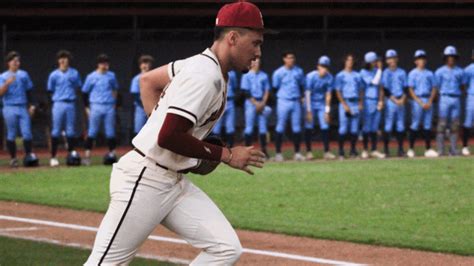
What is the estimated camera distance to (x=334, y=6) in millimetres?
30984

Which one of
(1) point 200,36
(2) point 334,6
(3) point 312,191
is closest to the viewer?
(3) point 312,191

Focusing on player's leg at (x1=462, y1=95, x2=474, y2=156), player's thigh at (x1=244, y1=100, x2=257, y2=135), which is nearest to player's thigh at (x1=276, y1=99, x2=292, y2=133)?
player's thigh at (x1=244, y1=100, x2=257, y2=135)

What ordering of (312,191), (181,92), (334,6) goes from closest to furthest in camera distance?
(181,92), (312,191), (334,6)

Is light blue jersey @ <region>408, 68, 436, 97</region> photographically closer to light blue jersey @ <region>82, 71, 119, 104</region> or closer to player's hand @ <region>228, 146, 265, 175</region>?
light blue jersey @ <region>82, 71, 119, 104</region>

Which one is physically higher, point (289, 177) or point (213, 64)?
point (213, 64)

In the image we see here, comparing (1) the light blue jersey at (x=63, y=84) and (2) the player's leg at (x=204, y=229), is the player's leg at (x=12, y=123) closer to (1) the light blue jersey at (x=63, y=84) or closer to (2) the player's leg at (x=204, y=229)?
(1) the light blue jersey at (x=63, y=84)

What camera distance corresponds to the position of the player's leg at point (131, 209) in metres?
6.00

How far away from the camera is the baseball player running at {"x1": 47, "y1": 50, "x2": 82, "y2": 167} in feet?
68.2

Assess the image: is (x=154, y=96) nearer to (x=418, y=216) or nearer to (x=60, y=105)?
(x=418, y=216)

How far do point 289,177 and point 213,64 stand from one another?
39.6 feet

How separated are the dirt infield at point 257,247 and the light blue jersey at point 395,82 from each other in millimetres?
11058

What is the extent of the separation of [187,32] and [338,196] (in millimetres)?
13699

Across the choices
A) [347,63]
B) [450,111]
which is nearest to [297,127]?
[347,63]

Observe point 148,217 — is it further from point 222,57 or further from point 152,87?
point 222,57
